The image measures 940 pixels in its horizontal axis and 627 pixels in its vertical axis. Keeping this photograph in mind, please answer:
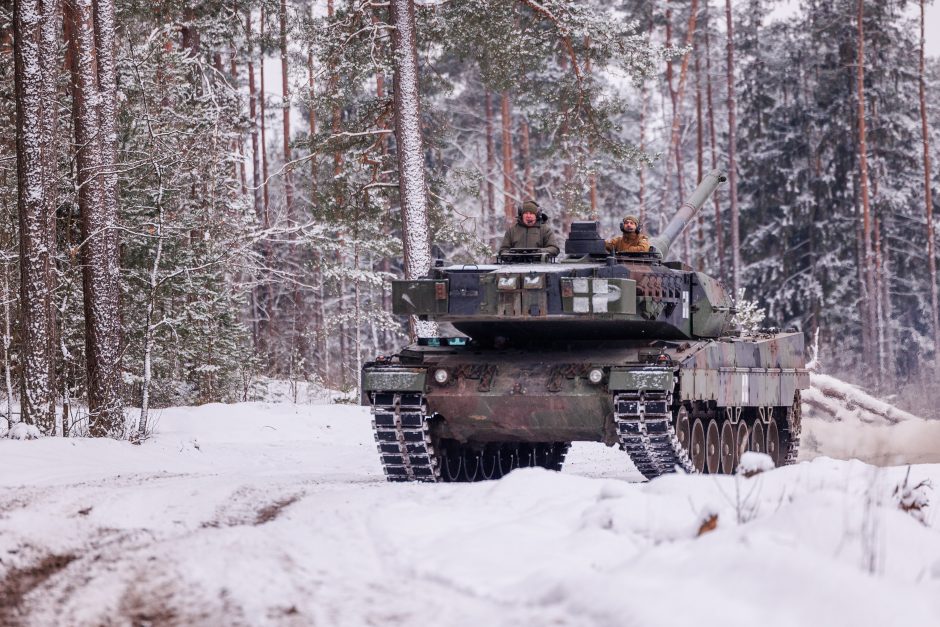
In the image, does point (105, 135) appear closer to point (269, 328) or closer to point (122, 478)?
point (122, 478)

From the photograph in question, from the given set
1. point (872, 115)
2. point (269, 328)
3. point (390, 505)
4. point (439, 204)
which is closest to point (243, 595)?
point (390, 505)

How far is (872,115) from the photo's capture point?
3569cm

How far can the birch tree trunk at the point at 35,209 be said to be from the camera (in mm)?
13961

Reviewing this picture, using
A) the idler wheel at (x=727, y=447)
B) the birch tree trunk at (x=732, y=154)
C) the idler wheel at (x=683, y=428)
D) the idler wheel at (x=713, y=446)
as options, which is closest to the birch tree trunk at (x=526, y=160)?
the birch tree trunk at (x=732, y=154)

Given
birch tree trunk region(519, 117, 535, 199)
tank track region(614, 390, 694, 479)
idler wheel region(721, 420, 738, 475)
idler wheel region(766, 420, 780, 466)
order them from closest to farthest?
tank track region(614, 390, 694, 479) → idler wheel region(721, 420, 738, 475) → idler wheel region(766, 420, 780, 466) → birch tree trunk region(519, 117, 535, 199)

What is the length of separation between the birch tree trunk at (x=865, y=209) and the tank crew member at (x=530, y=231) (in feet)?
67.8

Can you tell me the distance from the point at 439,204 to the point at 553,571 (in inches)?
667

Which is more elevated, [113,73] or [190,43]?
[190,43]

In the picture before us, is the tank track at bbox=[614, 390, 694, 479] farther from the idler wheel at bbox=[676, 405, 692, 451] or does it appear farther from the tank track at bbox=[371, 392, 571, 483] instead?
the tank track at bbox=[371, 392, 571, 483]

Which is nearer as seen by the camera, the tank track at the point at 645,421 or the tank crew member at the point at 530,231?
the tank track at the point at 645,421

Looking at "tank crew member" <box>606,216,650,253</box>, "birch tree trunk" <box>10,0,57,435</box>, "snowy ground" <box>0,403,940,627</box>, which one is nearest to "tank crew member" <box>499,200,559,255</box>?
"tank crew member" <box>606,216,650,253</box>

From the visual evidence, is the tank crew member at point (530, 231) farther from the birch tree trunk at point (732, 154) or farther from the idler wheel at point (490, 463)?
the birch tree trunk at point (732, 154)

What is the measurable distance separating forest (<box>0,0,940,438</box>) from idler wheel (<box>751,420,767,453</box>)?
554 cm

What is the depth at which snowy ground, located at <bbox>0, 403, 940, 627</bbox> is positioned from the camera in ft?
17.2
